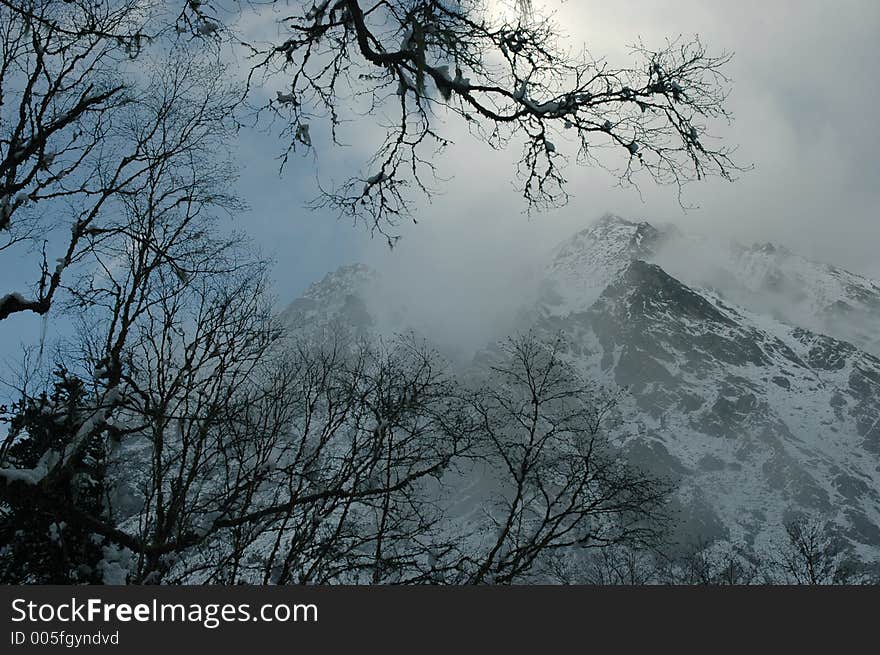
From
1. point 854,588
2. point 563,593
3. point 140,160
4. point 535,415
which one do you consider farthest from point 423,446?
point 140,160

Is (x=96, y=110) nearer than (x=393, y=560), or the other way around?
(x=96, y=110)

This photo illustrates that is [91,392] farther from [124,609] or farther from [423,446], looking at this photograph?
[423,446]

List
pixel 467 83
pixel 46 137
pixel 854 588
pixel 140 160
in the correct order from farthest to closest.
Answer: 1. pixel 140 160
2. pixel 46 137
3. pixel 467 83
4. pixel 854 588

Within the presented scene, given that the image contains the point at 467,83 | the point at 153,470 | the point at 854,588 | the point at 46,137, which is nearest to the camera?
the point at 854,588

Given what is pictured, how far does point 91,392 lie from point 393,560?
4270 mm

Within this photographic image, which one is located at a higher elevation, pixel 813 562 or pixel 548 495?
pixel 548 495

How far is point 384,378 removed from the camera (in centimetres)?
874

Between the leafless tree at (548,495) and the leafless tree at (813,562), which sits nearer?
the leafless tree at (548,495)

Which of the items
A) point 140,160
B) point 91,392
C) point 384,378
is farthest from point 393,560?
point 140,160

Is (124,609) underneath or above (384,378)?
underneath

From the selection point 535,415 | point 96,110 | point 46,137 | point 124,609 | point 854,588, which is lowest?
point 854,588

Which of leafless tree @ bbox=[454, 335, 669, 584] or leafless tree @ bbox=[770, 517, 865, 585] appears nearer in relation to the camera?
leafless tree @ bbox=[454, 335, 669, 584]

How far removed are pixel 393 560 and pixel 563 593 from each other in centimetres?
356

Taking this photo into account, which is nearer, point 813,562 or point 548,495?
point 548,495
